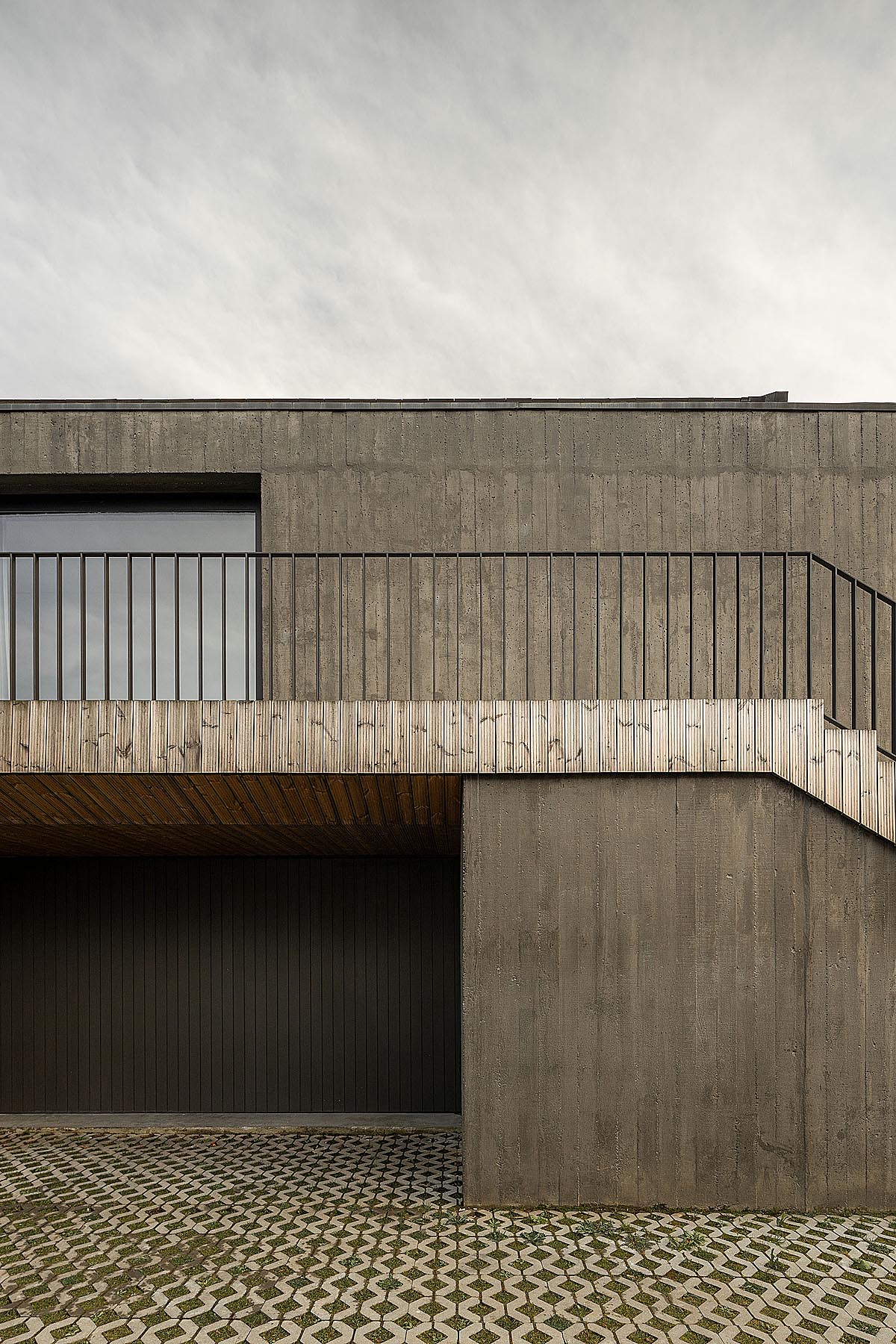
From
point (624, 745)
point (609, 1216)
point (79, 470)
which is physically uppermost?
point (79, 470)

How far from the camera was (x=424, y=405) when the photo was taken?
19.5 feet

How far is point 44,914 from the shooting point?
20.1 ft

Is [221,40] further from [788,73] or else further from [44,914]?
[44,914]

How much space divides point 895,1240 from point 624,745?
278 centimetres

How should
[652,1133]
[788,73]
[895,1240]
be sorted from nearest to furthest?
1. [895,1240]
2. [652,1133]
3. [788,73]

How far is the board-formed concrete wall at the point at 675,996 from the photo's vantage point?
3.87m

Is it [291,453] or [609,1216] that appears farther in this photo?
[291,453]

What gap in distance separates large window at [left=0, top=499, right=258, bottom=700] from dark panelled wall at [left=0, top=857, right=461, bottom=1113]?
1.65 meters

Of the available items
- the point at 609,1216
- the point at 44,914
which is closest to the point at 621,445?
the point at 609,1216

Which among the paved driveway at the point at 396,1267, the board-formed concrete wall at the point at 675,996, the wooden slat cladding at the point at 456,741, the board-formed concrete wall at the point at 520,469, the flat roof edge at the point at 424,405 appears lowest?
the paved driveway at the point at 396,1267

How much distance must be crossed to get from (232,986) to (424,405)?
16.9 ft

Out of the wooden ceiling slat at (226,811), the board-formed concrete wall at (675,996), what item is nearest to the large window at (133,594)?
the wooden ceiling slat at (226,811)

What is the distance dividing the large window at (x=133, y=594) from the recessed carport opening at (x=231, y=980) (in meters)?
1.48

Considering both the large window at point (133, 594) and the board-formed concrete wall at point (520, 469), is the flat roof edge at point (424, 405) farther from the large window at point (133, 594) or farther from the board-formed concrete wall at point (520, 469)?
the large window at point (133, 594)
